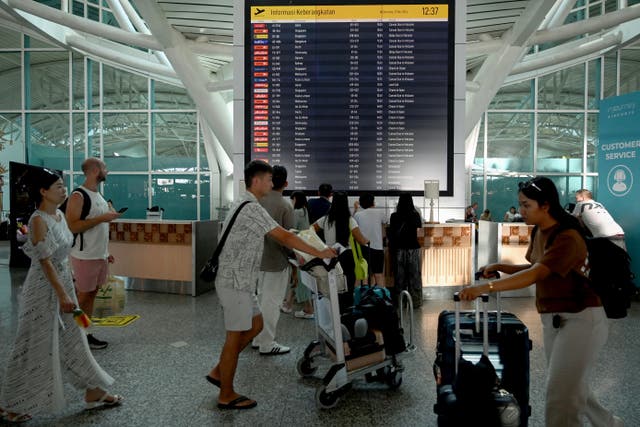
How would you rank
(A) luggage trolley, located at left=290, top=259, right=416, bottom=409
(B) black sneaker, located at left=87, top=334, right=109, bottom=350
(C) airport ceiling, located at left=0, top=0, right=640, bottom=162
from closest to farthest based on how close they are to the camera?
1. (A) luggage trolley, located at left=290, top=259, right=416, bottom=409
2. (B) black sneaker, located at left=87, top=334, right=109, bottom=350
3. (C) airport ceiling, located at left=0, top=0, right=640, bottom=162

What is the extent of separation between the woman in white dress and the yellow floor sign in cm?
260

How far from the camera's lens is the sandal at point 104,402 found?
3299 mm

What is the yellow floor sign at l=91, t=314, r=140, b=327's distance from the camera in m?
5.69

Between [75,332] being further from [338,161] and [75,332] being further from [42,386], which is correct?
[338,161]

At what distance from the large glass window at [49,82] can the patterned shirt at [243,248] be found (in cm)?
1881

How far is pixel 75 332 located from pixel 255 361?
1.62 metres

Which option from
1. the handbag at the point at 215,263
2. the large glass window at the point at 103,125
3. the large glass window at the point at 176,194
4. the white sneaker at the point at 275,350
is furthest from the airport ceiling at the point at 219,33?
the handbag at the point at 215,263

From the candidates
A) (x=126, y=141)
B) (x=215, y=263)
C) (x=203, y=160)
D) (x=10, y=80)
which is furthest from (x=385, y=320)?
(x=10, y=80)

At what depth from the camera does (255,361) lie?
4391 mm

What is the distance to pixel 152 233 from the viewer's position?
797 cm

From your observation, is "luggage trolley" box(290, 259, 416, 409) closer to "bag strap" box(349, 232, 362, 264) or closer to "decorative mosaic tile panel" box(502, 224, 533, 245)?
"bag strap" box(349, 232, 362, 264)

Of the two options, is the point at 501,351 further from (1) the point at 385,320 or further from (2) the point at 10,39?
(2) the point at 10,39

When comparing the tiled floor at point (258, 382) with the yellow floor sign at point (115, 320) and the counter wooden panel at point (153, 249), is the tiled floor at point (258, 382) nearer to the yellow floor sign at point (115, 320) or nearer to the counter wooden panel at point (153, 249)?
the yellow floor sign at point (115, 320)

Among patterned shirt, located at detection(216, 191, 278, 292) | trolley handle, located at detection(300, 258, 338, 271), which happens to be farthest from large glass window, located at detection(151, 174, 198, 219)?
trolley handle, located at detection(300, 258, 338, 271)
